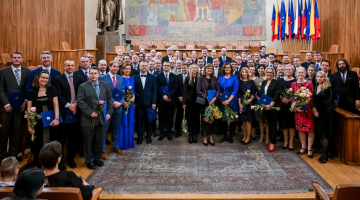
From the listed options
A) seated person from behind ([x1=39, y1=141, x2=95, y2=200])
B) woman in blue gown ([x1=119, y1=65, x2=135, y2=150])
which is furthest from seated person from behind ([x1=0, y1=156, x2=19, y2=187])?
woman in blue gown ([x1=119, y1=65, x2=135, y2=150])

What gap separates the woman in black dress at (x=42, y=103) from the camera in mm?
4098

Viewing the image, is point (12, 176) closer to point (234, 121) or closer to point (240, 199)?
point (240, 199)

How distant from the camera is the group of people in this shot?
14.4 ft

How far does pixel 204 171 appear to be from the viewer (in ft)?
14.4

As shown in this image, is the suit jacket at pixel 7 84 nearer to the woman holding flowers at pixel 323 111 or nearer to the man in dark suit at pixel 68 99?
the man in dark suit at pixel 68 99

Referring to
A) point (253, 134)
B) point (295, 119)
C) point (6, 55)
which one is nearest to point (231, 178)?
point (295, 119)

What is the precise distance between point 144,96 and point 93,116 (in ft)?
5.33

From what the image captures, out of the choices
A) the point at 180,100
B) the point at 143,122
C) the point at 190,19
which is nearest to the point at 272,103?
the point at 180,100

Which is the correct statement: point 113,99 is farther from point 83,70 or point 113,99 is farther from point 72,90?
point 72,90

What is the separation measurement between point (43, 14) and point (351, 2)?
29.5 feet

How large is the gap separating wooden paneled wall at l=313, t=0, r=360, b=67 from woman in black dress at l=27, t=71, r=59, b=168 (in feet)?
26.3

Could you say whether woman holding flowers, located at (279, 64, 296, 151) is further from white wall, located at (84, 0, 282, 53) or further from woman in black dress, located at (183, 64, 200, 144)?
white wall, located at (84, 0, 282, 53)

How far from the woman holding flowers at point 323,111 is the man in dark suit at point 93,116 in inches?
122

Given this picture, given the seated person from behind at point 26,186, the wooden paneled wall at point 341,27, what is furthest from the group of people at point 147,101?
the wooden paneled wall at point 341,27
